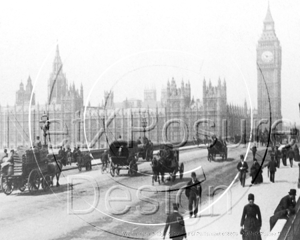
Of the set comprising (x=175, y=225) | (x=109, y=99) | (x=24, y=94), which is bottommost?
(x=175, y=225)

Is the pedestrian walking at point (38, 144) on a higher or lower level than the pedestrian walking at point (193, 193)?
higher

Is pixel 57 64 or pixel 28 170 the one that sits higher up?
pixel 57 64

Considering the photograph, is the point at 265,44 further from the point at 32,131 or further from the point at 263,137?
the point at 32,131

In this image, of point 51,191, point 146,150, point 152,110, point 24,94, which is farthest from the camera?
point 24,94

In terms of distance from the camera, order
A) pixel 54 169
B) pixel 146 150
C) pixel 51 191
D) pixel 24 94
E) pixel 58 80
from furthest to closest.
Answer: pixel 24 94, pixel 54 169, pixel 51 191, pixel 146 150, pixel 58 80

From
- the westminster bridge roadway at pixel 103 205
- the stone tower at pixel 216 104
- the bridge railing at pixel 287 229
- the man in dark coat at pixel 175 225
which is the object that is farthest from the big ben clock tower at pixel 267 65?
the man in dark coat at pixel 175 225

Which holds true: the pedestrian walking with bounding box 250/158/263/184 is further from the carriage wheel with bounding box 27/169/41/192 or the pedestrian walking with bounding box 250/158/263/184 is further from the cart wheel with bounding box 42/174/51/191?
the carriage wheel with bounding box 27/169/41/192

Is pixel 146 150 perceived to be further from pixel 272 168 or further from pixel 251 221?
pixel 272 168

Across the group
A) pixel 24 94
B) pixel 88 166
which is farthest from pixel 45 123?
pixel 24 94

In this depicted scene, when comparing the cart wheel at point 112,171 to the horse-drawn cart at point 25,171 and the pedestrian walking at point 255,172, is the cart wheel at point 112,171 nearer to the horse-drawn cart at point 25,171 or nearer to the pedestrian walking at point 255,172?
the horse-drawn cart at point 25,171
